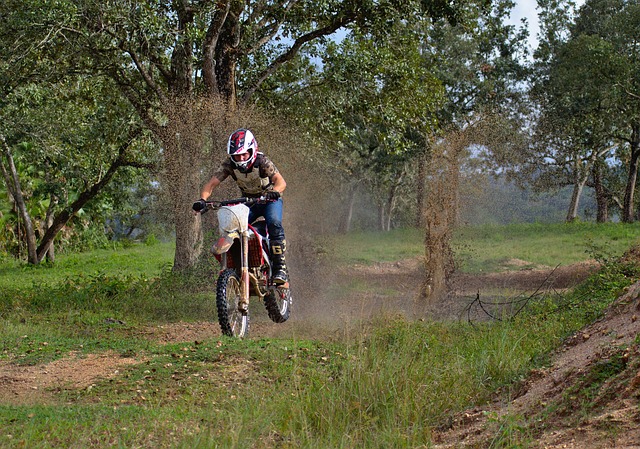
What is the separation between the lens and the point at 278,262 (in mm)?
9266

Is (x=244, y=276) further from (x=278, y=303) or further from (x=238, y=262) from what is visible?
(x=278, y=303)

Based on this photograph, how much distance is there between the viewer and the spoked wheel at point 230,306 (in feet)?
27.2

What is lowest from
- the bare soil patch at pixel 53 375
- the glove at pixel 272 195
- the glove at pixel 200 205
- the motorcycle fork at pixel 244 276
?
the bare soil patch at pixel 53 375

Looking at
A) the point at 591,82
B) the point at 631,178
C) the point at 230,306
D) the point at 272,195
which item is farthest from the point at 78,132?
the point at 631,178

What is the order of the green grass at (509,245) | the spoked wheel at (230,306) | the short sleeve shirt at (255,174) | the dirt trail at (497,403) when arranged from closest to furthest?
1. the dirt trail at (497,403)
2. the spoked wheel at (230,306)
3. the short sleeve shirt at (255,174)
4. the green grass at (509,245)

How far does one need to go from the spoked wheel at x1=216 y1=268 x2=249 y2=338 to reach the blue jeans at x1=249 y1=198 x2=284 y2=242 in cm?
79

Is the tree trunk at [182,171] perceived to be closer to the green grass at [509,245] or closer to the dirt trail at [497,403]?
the green grass at [509,245]

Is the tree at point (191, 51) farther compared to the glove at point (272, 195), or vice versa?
the tree at point (191, 51)

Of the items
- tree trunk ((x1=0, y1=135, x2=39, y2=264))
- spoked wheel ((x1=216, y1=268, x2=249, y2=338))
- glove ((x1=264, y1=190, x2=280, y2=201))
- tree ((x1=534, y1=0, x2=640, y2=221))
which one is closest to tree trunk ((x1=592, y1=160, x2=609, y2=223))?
tree ((x1=534, y1=0, x2=640, y2=221))

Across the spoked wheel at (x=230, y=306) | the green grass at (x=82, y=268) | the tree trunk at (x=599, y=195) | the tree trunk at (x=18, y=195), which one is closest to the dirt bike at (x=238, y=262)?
the spoked wheel at (x=230, y=306)

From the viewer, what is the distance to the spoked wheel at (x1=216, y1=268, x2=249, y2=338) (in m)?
8.28

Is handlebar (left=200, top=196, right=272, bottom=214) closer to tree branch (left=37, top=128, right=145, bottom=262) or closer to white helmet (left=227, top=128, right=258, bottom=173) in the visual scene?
white helmet (left=227, top=128, right=258, bottom=173)

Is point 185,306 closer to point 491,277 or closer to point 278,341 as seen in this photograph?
point 278,341

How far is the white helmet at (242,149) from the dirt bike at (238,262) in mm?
508
